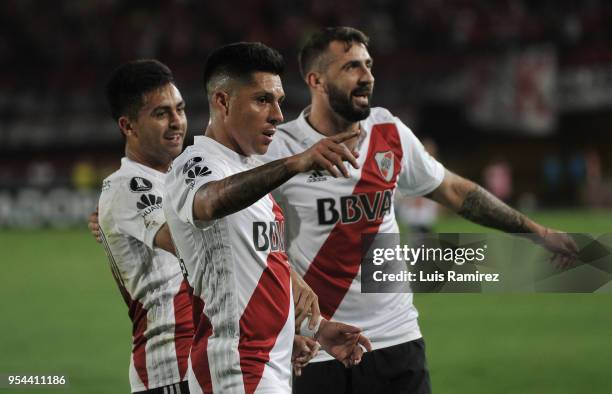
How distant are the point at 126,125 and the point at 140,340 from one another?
96 cm

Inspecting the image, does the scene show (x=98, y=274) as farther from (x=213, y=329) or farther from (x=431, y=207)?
(x=213, y=329)

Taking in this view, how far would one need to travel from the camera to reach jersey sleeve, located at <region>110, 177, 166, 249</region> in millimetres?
4020

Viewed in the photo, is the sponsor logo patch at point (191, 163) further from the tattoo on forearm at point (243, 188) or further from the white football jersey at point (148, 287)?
the white football jersey at point (148, 287)

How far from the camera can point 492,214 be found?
4.98 meters

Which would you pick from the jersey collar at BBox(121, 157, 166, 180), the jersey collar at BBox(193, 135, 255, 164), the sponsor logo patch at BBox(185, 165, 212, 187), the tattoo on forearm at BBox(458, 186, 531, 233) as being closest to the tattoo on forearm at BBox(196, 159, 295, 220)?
the sponsor logo patch at BBox(185, 165, 212, 187)

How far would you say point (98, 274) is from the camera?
16172 millimetres

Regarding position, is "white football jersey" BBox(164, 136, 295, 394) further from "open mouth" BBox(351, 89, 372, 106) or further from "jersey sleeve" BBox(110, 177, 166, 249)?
"open mouth" BBox(351, 89, 372, 106)

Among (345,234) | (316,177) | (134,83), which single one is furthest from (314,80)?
(134,83)

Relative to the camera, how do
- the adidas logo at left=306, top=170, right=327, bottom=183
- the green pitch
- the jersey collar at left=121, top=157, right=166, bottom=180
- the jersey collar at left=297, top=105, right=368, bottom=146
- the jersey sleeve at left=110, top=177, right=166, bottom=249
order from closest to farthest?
the jersey sleeve at left=110, top=177, right=166, bottom=249 < the jersey collar at left=121, top=157, right=166, bottom=180 < the adidas logo at left=306, top=170, right=327, bottom=183 < the jersey collar at left=297, top=105, right=368, bottom=146 < the green pitch

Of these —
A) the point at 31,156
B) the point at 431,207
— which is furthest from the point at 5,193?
the point at 431,207

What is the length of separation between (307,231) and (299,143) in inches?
19.2

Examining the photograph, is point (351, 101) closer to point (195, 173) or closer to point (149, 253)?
point (149, 253)

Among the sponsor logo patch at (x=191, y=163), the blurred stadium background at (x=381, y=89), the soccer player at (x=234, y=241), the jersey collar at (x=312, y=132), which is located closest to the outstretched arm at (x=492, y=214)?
the jersey collar at (x=312, y=132)

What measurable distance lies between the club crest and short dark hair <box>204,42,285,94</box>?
56.2 inches
